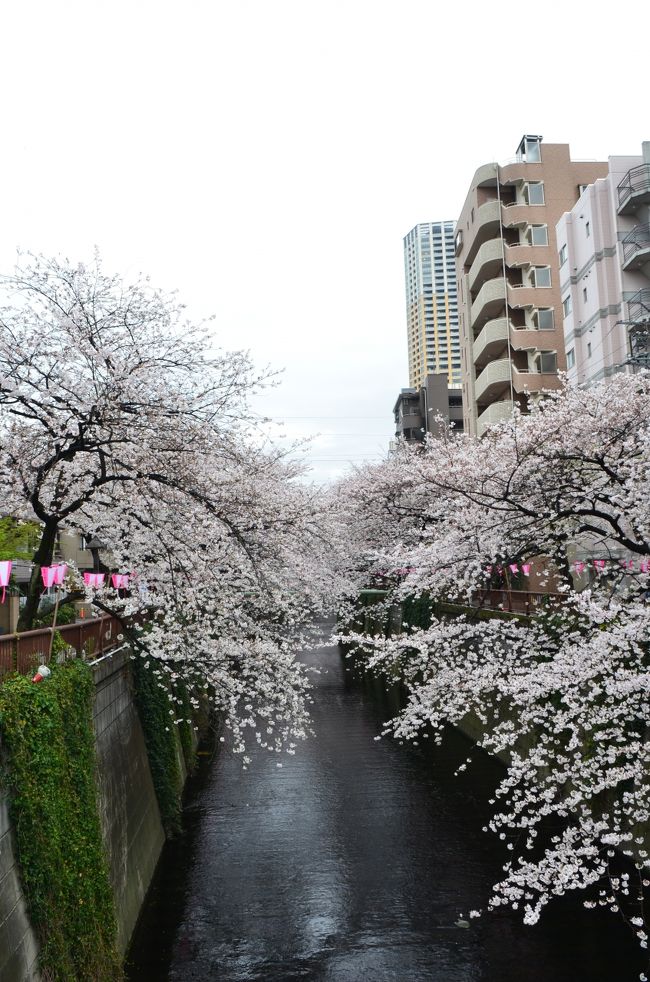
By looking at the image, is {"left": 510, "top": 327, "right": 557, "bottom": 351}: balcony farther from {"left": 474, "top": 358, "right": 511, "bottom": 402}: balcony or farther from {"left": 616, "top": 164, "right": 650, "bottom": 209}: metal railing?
{"left": 616, "top": 164, "right": 650, "bottom": 209}: metal railing

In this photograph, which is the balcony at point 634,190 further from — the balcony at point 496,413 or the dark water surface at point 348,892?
the dark water surface at point 348,892

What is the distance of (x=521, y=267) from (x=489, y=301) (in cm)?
253

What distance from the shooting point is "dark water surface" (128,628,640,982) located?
10.8m

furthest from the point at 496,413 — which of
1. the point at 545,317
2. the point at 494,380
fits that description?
the point at 545,317

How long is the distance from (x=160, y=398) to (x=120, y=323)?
1.40m

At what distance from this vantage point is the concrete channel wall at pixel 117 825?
6688 millimetres

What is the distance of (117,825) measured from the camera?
11.4 metres

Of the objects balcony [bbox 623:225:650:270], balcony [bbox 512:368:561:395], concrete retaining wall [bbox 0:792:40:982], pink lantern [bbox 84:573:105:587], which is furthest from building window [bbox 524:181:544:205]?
concrete retaining wall [bbox 0:792:40:982]

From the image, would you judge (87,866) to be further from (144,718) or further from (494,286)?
(494,286)

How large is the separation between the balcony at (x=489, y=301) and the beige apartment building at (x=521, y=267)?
51 millimetres

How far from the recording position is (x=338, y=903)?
12.9 meters

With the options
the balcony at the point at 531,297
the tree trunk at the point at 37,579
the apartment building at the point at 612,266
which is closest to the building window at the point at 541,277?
the balcony at the point at 531,297

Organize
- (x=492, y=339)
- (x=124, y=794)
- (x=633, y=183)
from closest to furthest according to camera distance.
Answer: (x=124, y=794) < (x=633, y=183) < (x=492, y=339)

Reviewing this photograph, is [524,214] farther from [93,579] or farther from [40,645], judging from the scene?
[40,645]
